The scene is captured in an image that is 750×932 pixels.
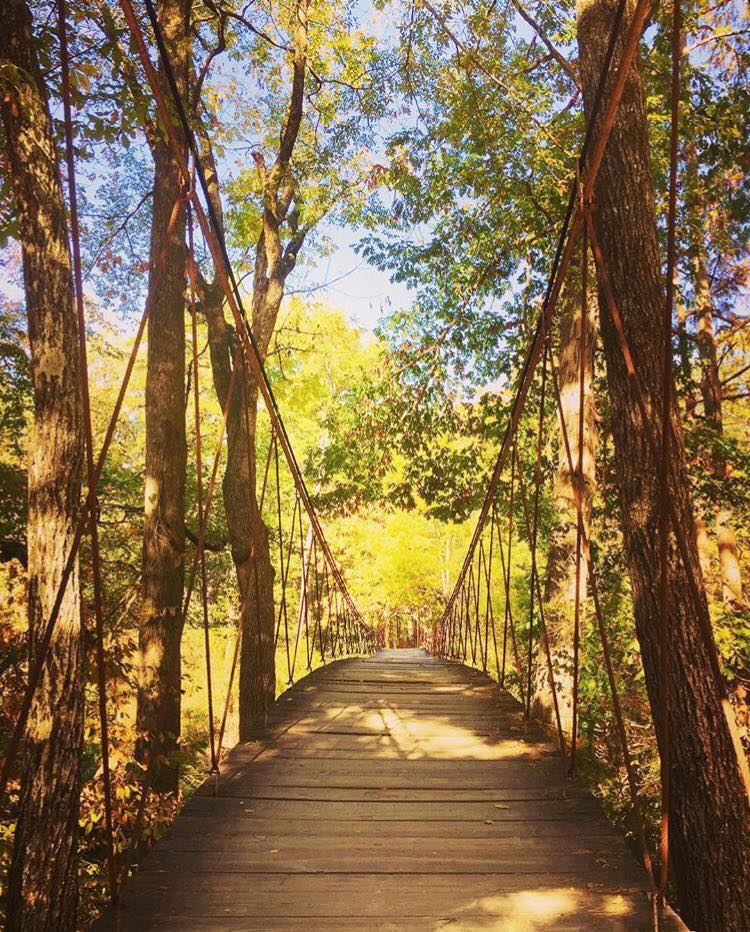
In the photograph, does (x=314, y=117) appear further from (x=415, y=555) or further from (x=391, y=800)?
(x=415, y=555)

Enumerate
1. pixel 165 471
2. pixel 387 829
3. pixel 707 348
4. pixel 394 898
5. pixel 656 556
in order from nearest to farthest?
pixel 394 898 < pixel 387 829 < pixel 656 556 < pixel 165 471 < pixel 707 348

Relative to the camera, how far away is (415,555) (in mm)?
22406

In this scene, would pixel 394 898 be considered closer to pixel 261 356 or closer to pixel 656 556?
pixel 656 556

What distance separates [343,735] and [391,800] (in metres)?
0.99

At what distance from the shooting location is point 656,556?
2.63 meters

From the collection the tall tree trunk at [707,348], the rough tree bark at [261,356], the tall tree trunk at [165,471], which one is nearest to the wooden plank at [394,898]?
the tall tree trunk at [165,471]

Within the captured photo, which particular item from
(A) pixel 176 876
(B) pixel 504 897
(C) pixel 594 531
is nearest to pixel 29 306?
(A) pixel 176 876

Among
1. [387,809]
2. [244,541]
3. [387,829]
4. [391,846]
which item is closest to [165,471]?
[244,541]

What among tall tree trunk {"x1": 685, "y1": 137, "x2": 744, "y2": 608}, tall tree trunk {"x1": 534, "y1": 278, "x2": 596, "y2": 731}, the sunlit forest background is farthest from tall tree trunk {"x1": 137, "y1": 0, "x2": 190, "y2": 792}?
tall tree trunk {"x1": 685, "y1": 137, "x2": 744, "y2": 608}

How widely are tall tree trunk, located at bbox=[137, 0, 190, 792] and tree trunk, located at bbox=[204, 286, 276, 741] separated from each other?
1.79ft

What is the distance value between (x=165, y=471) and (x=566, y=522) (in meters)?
3.84

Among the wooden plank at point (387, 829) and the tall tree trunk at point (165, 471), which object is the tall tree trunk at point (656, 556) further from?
the tall tree trunk at point (165, 471)

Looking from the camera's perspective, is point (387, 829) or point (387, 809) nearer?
point (387, 829)

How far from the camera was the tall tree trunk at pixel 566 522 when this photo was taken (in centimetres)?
635
